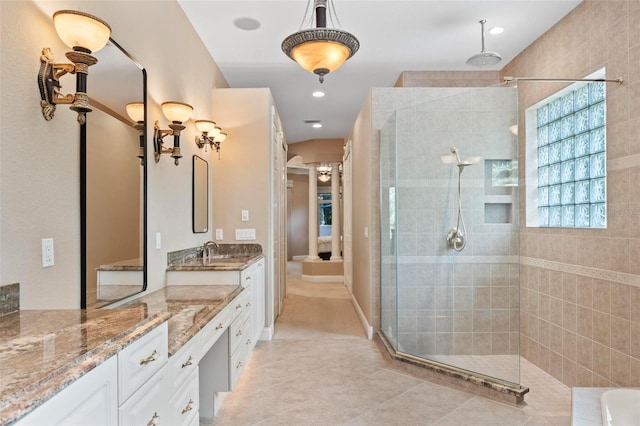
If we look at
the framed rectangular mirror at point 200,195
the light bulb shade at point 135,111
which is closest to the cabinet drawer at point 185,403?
the light bulb shade at point 135,111

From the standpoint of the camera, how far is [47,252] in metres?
1.62

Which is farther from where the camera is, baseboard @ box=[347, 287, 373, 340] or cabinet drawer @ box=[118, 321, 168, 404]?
baseboard @ box=[347, 287, 373, 340]

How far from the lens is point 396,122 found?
373 cm

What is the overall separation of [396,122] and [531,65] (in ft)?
4.88

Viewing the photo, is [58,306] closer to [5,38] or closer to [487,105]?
[5,38]

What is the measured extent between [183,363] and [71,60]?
134 cm

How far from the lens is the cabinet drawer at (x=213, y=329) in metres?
1.99

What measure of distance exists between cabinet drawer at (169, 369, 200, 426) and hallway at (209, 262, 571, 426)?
0.74m

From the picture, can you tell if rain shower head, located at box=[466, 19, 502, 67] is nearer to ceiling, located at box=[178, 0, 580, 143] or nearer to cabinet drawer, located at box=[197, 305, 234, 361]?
ceiling, located at box=[178, 0, 580, 143]

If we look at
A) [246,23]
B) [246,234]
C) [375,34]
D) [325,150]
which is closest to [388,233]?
[246,234]

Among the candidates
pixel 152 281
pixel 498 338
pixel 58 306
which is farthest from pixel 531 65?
pixel 58 306

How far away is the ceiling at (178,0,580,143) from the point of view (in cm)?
329

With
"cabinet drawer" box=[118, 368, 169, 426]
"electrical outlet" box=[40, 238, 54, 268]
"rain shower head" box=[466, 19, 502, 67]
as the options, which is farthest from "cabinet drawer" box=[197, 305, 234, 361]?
"rain shower head" box=[466, 19, 502, 67]

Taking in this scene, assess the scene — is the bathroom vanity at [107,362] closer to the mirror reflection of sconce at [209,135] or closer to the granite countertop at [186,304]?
the granite countertop at [186,304]
